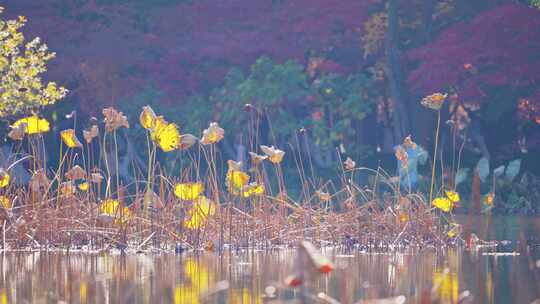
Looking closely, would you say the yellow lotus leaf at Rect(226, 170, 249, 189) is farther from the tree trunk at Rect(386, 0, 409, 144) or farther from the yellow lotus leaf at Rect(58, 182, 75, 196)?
the tree trunk at Rect(386, 0, 409, 144)

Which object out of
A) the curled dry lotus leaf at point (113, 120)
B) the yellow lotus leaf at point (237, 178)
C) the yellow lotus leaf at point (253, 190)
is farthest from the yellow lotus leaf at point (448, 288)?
the curled dry lotus leaf at point (113, 120)

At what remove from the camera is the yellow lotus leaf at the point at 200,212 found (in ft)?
29.3

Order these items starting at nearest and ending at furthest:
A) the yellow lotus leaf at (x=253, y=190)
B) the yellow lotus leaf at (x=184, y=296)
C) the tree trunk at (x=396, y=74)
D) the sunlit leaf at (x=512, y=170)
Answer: the yellow lotus leaf at (x=184, y=296), the yellow lotus leaf at (x=253, y=190), the sunlit leaf at (x=512, y=170), the tree trunk at (x=396, y=74)

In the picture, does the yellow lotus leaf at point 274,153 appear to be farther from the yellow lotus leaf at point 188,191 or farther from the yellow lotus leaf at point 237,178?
the yellow lotus leaf at point 188,191

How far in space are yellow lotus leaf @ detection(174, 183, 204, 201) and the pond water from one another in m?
0.52

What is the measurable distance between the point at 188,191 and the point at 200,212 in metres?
0.21

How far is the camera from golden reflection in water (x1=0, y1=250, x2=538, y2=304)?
5.91 meters

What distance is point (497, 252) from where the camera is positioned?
9.07 meters

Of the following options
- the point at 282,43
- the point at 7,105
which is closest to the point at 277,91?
the point at 282,43

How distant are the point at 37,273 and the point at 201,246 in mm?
2102

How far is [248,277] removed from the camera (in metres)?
6.96

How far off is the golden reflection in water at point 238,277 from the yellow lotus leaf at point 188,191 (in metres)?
0.52

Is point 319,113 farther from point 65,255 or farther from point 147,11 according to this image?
point 65,255

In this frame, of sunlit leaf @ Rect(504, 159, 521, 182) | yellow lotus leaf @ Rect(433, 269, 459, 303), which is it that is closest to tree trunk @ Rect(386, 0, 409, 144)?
sunlit leaf @ Rect(504, 159, 521, 182)
